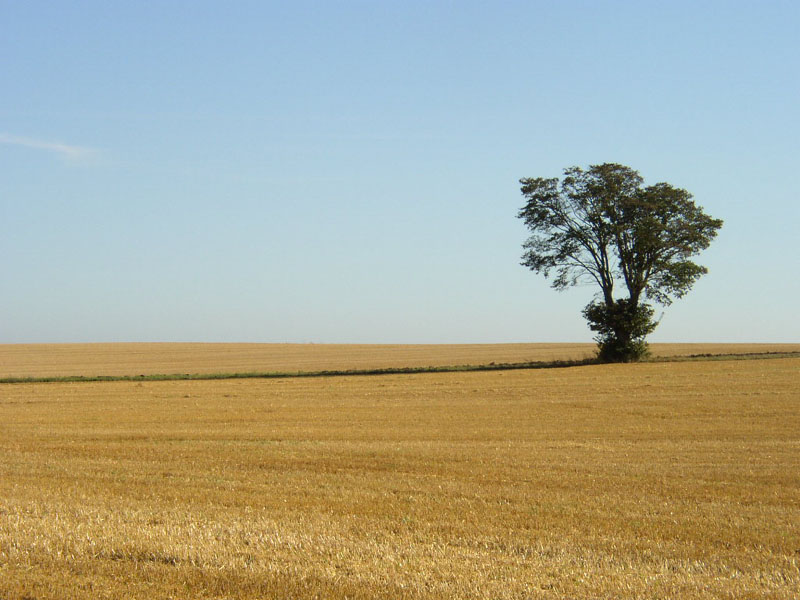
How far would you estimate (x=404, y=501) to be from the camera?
11.8m

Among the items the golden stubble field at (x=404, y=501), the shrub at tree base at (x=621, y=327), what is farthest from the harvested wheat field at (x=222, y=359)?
the golden stubble field at (x=404, y=501)

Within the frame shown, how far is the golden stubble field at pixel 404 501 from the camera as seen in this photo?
739 centimetres

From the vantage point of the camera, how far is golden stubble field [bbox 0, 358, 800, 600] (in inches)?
291

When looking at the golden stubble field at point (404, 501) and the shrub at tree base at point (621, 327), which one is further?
the shrub at tree base at point (621, 327)

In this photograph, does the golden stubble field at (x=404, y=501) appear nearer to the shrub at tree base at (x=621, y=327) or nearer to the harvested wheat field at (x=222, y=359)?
the shrub at tree base at (x=621, y=327)

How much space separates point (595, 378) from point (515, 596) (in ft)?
111

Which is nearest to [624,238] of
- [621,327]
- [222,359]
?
[621,327]

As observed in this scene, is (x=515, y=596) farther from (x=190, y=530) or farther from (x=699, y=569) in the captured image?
(x=190, y=530)

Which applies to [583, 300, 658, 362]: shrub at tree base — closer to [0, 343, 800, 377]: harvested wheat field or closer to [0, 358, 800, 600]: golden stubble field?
[0, 343, 800, 377]: harvested wheat field

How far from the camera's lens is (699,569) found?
26.4ft

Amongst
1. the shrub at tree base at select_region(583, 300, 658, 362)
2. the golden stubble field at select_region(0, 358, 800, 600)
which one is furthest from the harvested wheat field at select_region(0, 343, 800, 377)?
the golden stubble field at select_region(0, 358, 800, 600)

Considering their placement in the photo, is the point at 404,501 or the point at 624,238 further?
the point at 624,238

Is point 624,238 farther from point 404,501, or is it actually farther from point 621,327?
point 404,501

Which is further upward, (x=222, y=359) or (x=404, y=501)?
(x=222, y=359)
